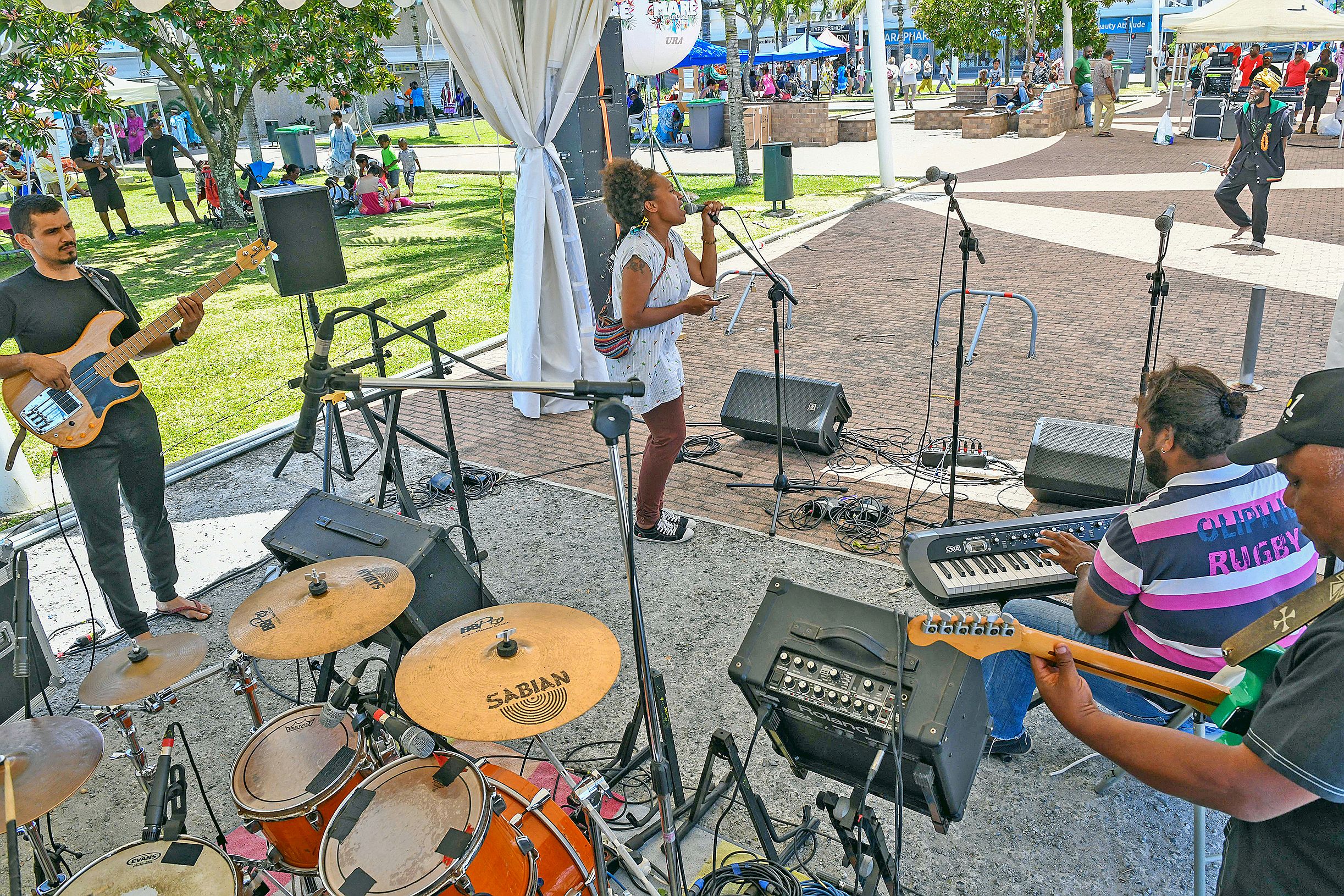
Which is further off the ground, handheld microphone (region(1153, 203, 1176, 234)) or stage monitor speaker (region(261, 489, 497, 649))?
handheld microphone (region(1153, 203, 1176, 234))

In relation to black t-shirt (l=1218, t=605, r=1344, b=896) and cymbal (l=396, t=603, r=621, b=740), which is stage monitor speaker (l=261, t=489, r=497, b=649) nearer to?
Result: cymbal (l=396, t=603, r=621, b=740)

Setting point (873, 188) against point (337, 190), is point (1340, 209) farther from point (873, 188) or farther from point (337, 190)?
point (337, 190)

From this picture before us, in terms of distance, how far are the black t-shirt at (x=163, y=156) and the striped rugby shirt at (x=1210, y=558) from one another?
1960cm

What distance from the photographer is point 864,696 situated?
255 centimetres

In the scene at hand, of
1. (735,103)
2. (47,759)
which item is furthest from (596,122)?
(735,103)

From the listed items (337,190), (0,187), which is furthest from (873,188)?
(0,187)

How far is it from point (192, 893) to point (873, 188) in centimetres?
1695

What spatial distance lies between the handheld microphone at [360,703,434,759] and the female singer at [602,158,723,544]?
8.10 ft

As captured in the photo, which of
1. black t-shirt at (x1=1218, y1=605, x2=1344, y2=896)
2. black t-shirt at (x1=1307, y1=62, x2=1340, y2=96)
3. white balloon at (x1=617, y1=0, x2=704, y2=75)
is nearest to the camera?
black t-shirt at (x1=1218, y1=605, x2=1344, y2=896)

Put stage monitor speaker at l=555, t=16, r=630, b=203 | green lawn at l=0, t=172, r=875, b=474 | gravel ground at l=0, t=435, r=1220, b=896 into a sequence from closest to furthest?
gravel ground at l=0, t=435, r=1220, b=896, stage monitor speaker at l=555, t=16, r=630, b=203, green lawn at l=0, t=172, r=875, b=474

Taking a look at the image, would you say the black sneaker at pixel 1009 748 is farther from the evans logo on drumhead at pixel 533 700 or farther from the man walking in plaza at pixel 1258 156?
the man walking in plaza at pixel 1258 156

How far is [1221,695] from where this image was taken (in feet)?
7.34

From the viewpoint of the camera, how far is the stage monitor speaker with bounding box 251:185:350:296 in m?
6.29

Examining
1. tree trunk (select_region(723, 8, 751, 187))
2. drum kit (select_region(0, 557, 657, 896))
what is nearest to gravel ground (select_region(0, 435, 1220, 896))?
drum kit (select_region(0, 557, 657, 896))
